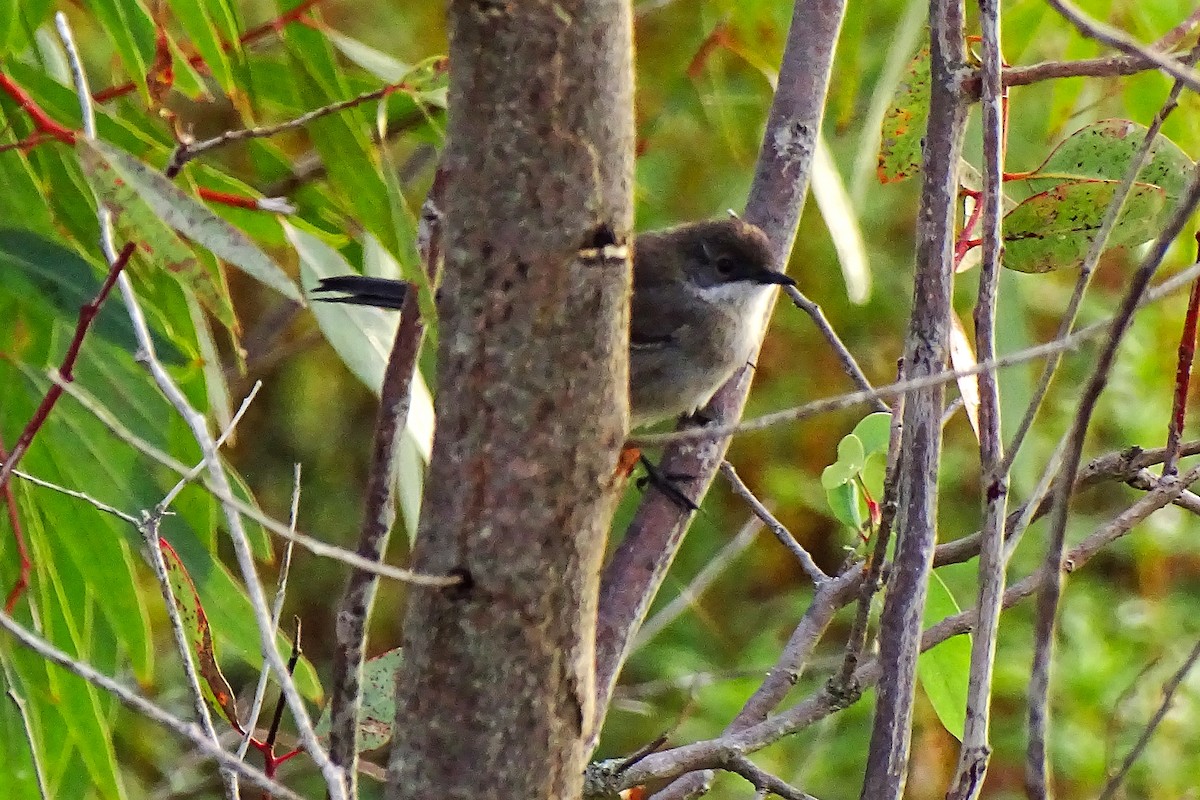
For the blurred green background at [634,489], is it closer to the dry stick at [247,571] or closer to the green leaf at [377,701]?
the dry stick at [247,571]

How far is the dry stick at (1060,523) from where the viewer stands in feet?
2.73

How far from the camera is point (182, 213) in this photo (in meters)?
1.00

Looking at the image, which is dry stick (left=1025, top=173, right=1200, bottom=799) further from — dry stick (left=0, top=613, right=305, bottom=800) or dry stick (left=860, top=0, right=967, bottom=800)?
dry stick (left=0, top=613, right=305, bottom=800)

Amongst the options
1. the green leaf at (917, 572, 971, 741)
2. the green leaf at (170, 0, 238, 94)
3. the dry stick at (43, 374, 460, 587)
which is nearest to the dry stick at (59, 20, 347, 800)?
the dry stick at (43, 374, 460, 587)

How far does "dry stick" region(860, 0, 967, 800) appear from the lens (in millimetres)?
1056

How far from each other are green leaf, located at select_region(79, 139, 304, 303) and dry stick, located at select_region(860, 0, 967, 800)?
0.53m

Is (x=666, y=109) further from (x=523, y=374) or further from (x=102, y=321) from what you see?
(x=523, y=374)

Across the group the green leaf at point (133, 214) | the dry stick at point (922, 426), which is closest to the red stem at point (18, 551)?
the green leaf at point (133, 214)

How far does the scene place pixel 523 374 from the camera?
0.87 metres

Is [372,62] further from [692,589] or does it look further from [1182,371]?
[1182,371]

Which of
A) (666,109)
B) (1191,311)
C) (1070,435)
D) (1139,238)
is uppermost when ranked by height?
(666,109)

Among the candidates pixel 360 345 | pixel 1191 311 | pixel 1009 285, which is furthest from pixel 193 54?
pixel 1191 311

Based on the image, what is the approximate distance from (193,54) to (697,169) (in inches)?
88.2

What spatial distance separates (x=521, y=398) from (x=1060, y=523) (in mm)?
365
